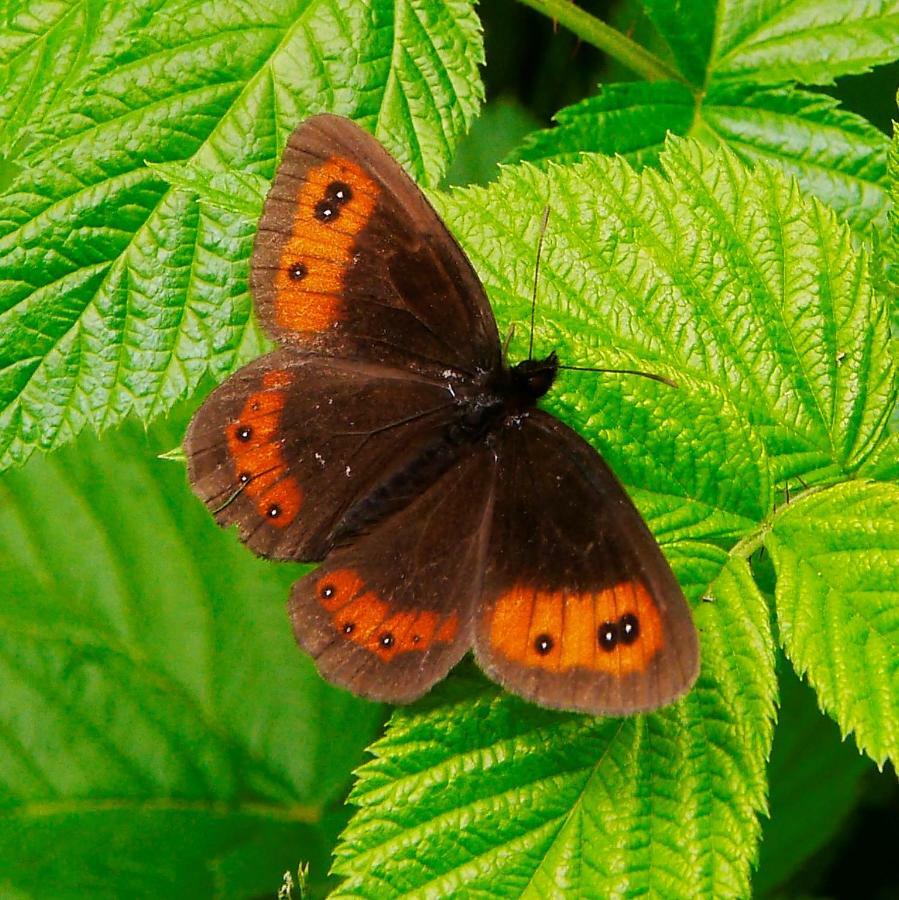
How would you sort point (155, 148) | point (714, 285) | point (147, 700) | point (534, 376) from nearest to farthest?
point (534, 376), point (714, 285), point (155, 148), point (147, 700)

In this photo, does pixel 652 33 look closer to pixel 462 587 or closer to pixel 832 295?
pixel 832 295

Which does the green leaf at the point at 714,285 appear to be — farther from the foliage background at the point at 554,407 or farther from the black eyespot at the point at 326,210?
the black eyespot at the point at 326,210

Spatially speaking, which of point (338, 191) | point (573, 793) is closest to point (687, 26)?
point (338, 191)

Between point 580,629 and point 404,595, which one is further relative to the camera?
point 404,595

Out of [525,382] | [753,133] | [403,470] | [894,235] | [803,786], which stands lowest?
[803,786]

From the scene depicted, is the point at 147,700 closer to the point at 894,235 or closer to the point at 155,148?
the point at 155,148

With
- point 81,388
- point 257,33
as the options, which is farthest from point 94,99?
point 81,388
